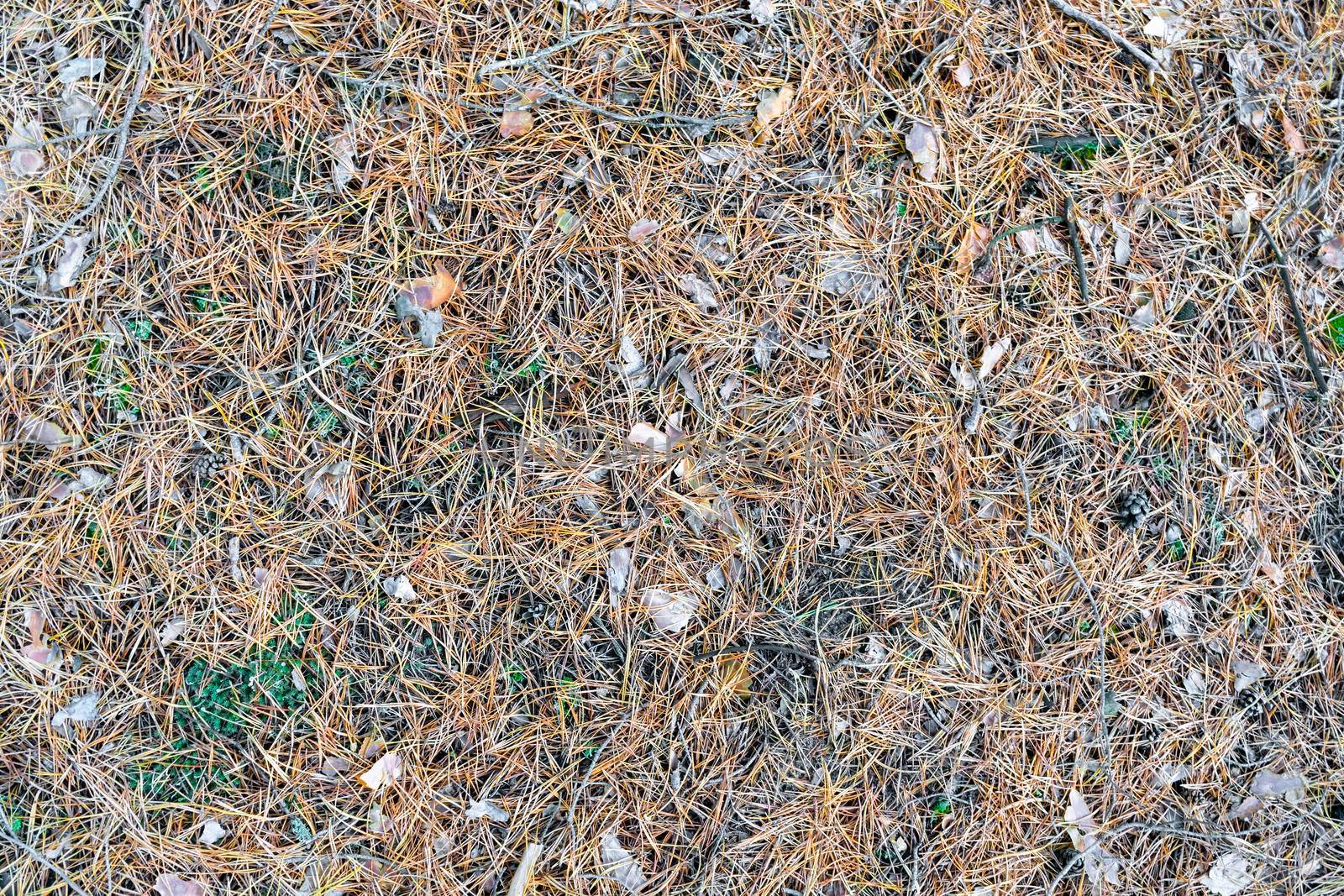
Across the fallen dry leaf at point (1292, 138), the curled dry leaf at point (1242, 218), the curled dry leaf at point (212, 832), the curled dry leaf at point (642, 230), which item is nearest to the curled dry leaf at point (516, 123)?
the curled dry leaf at point (642, 230)

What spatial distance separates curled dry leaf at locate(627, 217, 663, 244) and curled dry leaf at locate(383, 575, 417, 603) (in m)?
1.00

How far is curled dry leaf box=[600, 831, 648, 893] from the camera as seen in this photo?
1.81 meters

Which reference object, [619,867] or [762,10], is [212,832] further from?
[762,10]

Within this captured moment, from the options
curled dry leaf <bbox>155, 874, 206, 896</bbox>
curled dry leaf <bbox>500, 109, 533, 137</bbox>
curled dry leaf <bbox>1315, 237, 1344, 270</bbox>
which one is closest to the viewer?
curled dry leaf <bbox>155, 874, 206, 896</bbox>

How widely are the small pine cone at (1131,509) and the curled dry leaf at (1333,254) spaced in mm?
838

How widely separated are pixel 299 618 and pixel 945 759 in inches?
64.2

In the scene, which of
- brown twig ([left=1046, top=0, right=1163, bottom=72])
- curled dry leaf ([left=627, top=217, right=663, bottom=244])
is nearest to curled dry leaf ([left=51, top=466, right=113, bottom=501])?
curled dry leaf ([left=627, top=217, right=663, bottom=244])

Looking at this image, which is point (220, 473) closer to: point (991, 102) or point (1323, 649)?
point (991, 102)

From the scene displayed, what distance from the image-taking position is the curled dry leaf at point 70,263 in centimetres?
178

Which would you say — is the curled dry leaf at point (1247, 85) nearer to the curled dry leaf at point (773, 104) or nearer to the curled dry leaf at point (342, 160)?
the curled dry leaf at point (773, 104)

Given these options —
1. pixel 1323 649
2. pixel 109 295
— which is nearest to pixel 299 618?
pixel 109 295

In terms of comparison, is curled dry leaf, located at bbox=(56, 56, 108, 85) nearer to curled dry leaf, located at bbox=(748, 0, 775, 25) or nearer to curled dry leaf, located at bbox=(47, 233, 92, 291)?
curled dry leaf, located at bbox=(47, 233, 92, 291)

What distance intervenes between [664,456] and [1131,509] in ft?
4.02

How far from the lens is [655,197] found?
1878 mm
